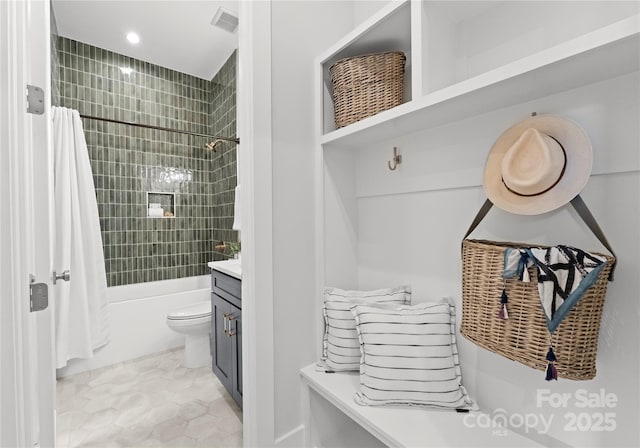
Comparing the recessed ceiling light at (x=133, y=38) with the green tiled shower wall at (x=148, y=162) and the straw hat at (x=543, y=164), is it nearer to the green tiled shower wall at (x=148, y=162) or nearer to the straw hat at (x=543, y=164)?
the green tiled shower wall at (x=148, y=162)

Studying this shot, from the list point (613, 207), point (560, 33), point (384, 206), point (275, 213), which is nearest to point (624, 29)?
point (560, 33)

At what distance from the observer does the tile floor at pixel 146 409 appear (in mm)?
1688

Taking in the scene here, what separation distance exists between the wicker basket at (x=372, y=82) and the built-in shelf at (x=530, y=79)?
81 mm

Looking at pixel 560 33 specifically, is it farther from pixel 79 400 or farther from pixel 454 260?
pixel 79 400

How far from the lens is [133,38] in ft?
9.27

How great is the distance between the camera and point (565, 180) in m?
Answer: 0.88

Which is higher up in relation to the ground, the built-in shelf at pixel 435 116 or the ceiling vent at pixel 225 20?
the ceiling vent at pixel 225 20

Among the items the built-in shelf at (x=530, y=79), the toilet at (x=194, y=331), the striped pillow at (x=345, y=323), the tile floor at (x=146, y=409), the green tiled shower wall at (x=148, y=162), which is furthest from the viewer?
the green tiled shower wall at (x=148, y=162)

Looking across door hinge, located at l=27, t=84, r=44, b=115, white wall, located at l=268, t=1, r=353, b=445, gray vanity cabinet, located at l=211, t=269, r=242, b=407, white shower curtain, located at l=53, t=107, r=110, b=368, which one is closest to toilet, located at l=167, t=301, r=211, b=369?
gray vanity cabinet, located at l=211, t=269, r=242, b=407

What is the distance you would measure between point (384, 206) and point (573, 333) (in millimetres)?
855

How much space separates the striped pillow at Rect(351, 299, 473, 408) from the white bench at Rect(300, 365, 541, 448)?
0.04 metres

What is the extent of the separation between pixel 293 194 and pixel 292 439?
1.09 metres

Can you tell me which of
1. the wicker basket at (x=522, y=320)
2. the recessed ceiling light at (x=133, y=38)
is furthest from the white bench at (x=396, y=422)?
the recessed ceiling light at (x=133, y=38)

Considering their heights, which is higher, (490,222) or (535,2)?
(535,2)
